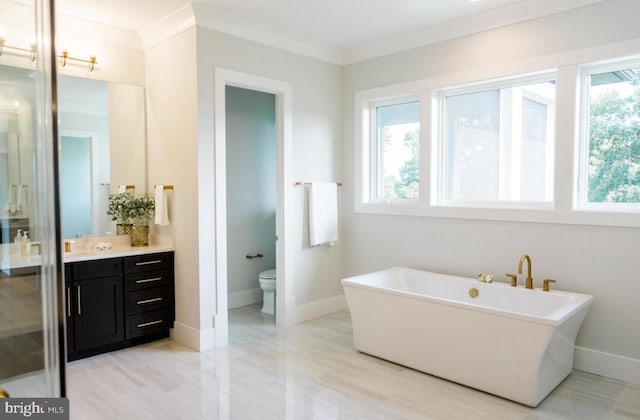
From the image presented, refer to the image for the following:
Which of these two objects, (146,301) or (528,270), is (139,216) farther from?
(528,270)

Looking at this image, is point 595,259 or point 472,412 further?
point 595,259

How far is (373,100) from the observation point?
4574mm

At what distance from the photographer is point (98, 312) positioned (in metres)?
3.50

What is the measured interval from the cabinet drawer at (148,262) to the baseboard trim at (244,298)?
1.28m

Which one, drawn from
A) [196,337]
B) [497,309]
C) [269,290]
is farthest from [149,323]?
[497,309]

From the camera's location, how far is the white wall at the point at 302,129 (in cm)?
366

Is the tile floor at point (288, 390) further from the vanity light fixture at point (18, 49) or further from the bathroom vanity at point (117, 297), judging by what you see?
the vanity light fixture at point (18, 49)

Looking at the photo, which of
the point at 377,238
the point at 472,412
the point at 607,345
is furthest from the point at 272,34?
the point at 607,345

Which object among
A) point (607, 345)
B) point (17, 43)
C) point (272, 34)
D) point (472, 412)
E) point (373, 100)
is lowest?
point (472, 412)

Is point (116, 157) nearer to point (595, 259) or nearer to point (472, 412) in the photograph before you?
point (472, 412)

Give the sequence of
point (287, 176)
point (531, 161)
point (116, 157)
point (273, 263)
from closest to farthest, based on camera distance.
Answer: point (531, 161), point (116, 157), point (287, 176), point (273, 263)

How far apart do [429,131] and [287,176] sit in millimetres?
1367

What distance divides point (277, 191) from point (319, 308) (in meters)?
1.30

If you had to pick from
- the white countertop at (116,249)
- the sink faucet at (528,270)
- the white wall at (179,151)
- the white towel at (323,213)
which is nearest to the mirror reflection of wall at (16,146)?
the white countertop at (116,249)
